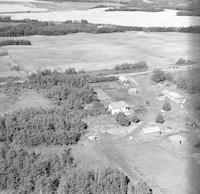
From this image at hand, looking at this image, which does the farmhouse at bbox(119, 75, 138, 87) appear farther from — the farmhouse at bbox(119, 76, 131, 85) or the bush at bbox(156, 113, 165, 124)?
the bush at bbox(156, 113, 165, 124)

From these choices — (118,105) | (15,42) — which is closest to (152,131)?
(118,105)

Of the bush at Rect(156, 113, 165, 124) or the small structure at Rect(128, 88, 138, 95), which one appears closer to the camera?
the bush at Rect(156, 113, 165, 124)

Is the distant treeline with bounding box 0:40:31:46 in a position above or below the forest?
above

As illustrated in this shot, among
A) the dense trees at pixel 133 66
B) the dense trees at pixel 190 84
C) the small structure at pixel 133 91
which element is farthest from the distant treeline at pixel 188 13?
the small structure at pixel 133 91

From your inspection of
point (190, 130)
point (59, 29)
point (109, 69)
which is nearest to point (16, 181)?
point (190, 130)

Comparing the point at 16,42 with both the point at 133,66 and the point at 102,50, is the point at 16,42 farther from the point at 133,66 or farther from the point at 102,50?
the point at 133,66

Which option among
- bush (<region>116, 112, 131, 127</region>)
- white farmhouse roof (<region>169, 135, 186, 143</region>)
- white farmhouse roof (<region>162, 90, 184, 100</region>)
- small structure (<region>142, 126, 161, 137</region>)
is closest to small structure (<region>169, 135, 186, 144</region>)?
white farmhouse roof (<region>169, 135, 186, 143</region>)
